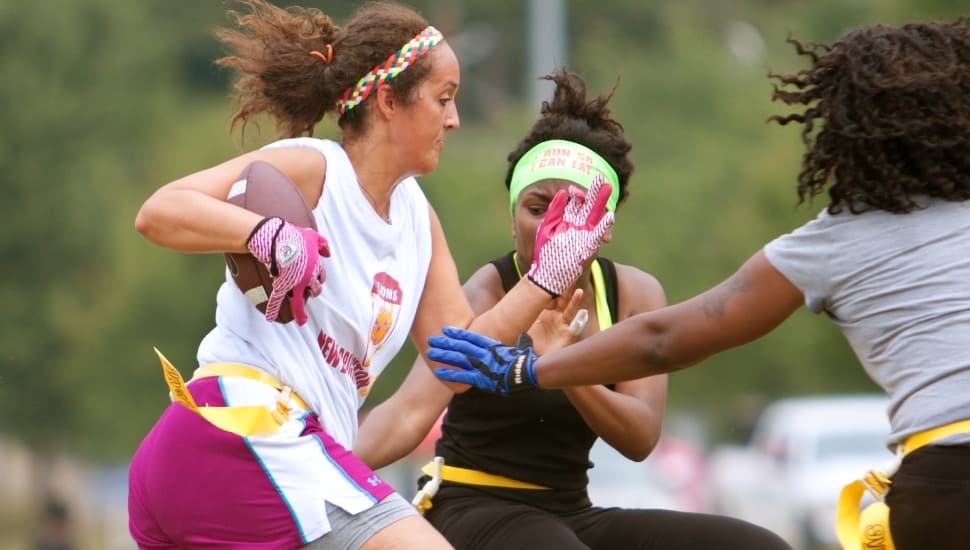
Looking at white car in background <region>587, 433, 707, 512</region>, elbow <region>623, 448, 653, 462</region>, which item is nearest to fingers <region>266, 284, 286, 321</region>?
elbow <region>623, 448, 653, 462</region>

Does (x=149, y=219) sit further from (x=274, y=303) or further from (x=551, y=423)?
(x=551, y=423)

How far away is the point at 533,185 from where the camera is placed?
5.64 metres

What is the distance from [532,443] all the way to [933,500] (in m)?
1.70

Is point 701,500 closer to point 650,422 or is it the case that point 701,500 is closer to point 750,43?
point 650,422

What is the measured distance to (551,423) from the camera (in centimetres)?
553

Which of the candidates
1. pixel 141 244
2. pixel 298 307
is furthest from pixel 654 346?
pixel 141 244

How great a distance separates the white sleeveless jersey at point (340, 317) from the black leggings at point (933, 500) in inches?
62.5

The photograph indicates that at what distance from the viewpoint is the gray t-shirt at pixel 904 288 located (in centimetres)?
417

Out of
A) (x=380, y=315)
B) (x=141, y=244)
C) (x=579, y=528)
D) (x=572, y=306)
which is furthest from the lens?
(x=141, y=244)

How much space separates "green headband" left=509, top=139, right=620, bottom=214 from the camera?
5.62m

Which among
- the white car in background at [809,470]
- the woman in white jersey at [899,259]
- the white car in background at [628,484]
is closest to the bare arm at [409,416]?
the woman in white jersey at [899,259]

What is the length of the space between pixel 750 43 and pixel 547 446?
152ft

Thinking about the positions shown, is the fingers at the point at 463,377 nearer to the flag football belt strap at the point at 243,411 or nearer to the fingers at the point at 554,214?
the flag football belt strap at the point at 243,411

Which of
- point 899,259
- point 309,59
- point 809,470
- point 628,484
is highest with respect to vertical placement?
point 309,59
